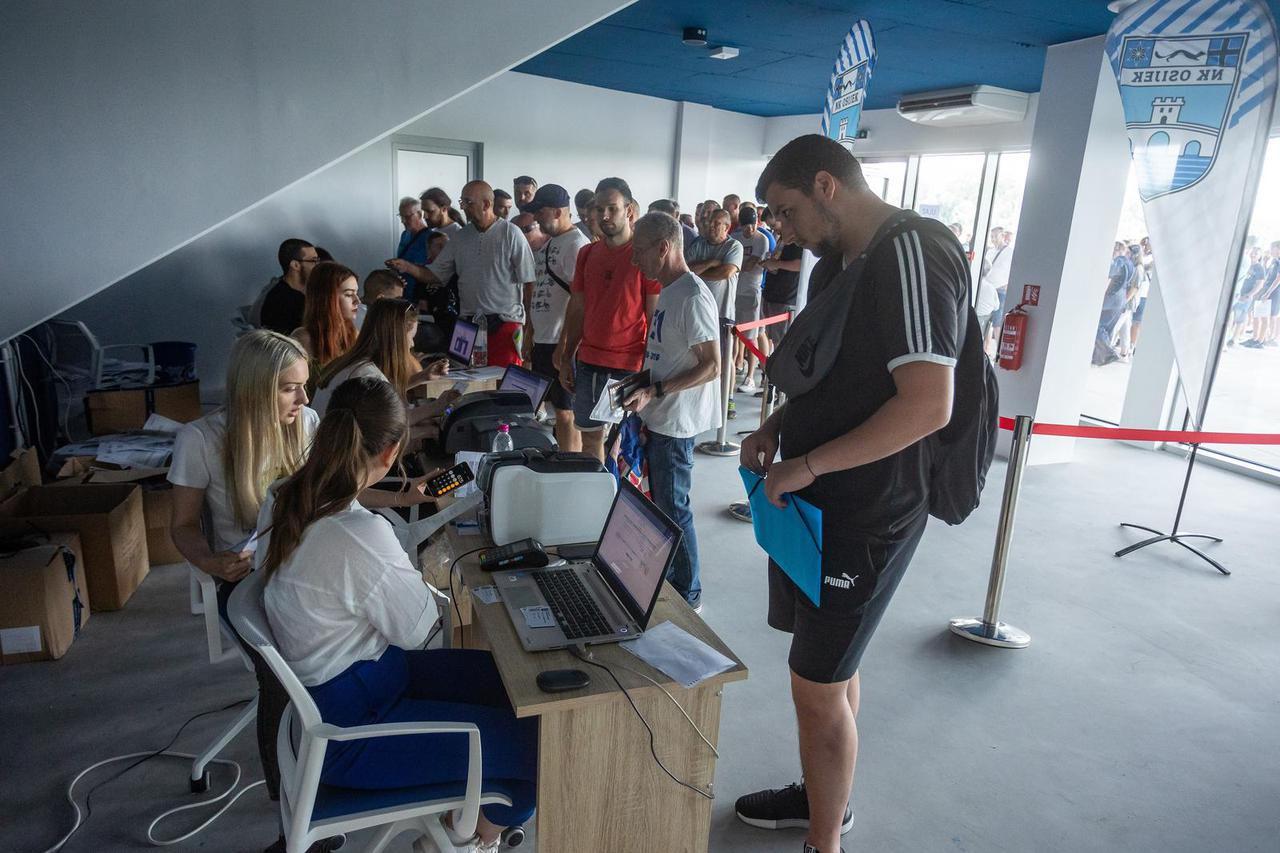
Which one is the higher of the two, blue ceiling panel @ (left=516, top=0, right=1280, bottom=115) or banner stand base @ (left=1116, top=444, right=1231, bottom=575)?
blue ceiling panel @ (left=516, top=0, right=1280, bottom=115)

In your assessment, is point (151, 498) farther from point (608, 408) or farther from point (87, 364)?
point (87, 364)

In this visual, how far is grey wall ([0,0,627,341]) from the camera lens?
83.8 inches

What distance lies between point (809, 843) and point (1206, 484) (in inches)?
207

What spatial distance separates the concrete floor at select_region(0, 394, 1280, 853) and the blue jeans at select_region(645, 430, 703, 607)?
0.29 meters

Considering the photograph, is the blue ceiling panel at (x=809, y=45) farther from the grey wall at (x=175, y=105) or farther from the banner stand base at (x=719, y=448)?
the grey wall at (x=175, y=105)

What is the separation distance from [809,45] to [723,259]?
1.91m

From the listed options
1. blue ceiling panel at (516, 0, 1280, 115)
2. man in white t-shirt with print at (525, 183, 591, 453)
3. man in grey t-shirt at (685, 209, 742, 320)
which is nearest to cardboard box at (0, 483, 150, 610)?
man in white t-shirt with print at (525, 183, 591, 453)

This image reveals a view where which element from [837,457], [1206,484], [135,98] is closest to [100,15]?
[135,98]

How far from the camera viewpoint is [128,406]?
5.21 m

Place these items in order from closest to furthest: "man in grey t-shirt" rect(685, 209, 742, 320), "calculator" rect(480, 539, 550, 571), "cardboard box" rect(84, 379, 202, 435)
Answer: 1. "calculator" rect(480, 539, 550, 571)
2. "cardboard box" rect(84, 379, 202, 435)
3. "man in grey t-shirt" rect(685, 209, 742, 320)

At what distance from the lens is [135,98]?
225 cm

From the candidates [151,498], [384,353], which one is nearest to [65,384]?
[151,498]

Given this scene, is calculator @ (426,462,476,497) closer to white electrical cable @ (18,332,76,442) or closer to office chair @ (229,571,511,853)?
office chair @ (229,571,511,853)

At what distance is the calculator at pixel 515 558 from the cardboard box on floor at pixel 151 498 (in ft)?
7.77
